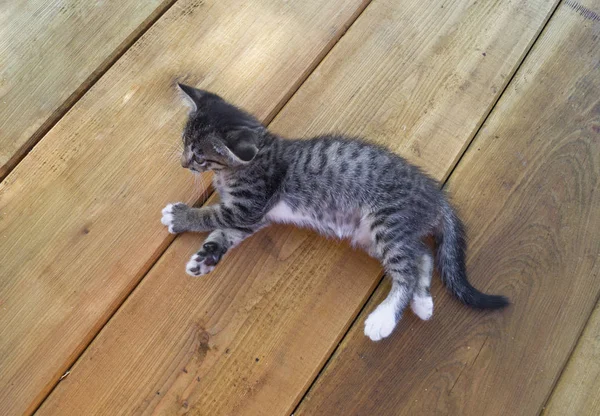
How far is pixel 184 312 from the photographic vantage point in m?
1.43

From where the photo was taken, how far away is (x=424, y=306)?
1.42 metres

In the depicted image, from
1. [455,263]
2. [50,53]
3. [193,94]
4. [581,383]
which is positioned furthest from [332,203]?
[50,53]

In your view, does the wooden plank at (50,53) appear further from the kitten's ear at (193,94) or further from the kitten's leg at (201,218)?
the kitten's leg at (201,218)

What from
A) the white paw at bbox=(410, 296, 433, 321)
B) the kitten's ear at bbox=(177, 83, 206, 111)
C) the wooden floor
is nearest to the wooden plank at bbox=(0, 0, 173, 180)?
the wooden floor

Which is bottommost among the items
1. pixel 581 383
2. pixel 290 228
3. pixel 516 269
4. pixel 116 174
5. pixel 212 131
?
pixel 581 383

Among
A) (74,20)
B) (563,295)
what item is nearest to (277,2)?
(74,20)

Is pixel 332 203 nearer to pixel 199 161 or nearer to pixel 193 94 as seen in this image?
pixel 199 161

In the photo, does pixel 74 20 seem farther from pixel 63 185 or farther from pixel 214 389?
pixel 214 389

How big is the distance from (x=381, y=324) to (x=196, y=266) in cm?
57

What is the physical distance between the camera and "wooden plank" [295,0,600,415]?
53.8 inches

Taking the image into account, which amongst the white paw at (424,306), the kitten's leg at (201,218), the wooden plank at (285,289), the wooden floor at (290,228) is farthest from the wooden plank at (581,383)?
the kitten's leg at (201,218)

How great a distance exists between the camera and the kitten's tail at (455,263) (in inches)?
55.2

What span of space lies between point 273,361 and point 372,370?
29 cm

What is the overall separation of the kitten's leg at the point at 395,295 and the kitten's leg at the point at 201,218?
0.46 metres
